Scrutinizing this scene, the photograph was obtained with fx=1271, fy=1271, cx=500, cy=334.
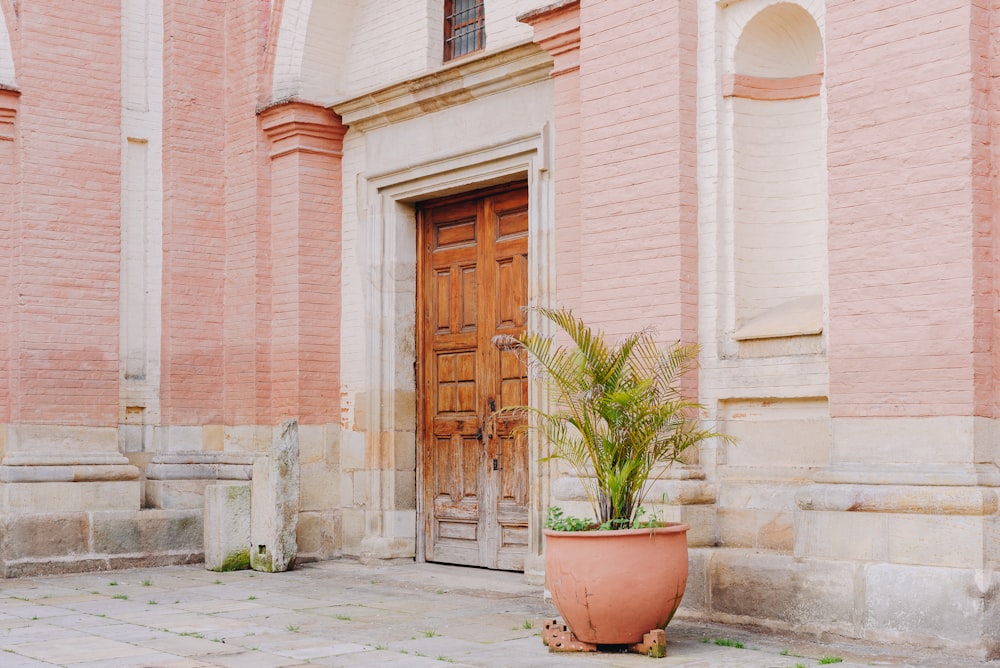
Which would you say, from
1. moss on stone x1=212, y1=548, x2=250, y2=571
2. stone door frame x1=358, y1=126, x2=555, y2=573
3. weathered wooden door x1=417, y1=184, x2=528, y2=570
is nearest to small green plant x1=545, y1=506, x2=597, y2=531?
weathered wooden door x1=417, y1=184, x2=528, y2=570

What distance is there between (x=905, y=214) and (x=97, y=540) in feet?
23.7

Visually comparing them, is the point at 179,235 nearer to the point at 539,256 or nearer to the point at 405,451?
the point at 405,451

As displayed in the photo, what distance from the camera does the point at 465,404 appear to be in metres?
10.6

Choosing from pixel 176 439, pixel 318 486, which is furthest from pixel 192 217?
pixel 318 486

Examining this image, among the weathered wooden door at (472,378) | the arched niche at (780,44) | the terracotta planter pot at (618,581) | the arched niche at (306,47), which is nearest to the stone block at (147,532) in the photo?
the weathered wooden door at (472,378)

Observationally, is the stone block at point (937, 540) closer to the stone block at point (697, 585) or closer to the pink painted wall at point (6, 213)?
the stone block at point (697, 585)

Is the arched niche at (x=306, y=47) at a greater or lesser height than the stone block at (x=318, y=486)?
greater

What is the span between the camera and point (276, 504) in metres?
10.4

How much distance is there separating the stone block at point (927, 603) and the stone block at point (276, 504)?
5.35m

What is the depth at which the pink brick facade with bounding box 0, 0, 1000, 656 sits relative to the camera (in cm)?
656

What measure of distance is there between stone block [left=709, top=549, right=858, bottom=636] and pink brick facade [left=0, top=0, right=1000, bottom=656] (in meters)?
0.02

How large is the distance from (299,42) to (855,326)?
6.43m

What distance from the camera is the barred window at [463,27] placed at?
1057cm

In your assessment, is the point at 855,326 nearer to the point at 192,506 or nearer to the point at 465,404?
the point at 465,404
